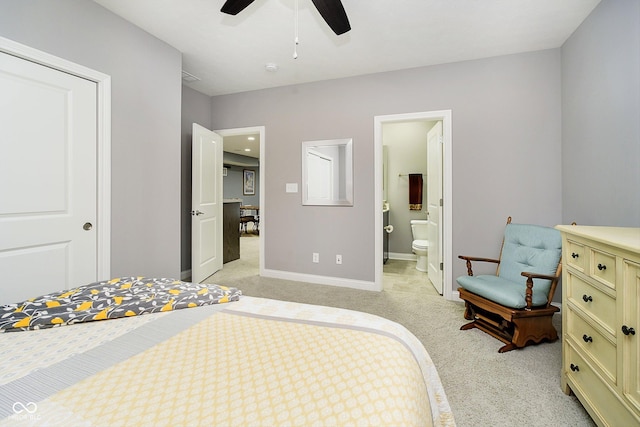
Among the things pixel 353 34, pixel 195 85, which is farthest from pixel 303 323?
pixel 195 85

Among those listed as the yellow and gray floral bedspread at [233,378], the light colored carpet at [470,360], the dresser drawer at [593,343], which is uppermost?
the yellow and gray floral bedspread at [233,378]

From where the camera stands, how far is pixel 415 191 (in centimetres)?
491

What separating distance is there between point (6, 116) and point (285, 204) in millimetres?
2581

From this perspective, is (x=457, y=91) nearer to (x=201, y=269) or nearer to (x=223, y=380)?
(x=223, y=380)

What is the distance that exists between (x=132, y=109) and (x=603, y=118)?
3850 mm

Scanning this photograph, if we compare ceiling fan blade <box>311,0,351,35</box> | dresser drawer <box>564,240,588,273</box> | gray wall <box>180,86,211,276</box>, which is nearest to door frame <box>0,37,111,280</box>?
gray wall <box>180,86,211,276</box>

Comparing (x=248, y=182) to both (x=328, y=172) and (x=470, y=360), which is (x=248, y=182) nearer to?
(x=328, y=172)

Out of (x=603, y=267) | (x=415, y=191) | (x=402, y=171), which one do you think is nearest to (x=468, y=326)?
(x=603, y=267)

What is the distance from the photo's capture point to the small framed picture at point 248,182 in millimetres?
10062

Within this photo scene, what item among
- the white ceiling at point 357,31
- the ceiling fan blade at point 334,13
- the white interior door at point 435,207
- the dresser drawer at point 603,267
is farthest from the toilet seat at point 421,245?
the ceiling fan blade at point 334,13

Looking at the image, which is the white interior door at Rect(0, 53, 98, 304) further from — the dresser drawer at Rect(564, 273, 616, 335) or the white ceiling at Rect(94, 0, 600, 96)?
the dresser drawer at Rect(564, 273, 616, 335)

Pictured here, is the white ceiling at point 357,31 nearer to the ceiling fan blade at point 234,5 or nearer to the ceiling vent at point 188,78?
the ceiling vent at point 188,78

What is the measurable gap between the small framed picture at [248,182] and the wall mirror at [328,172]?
6.92 metres

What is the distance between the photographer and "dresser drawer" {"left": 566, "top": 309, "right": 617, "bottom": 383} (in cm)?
119
